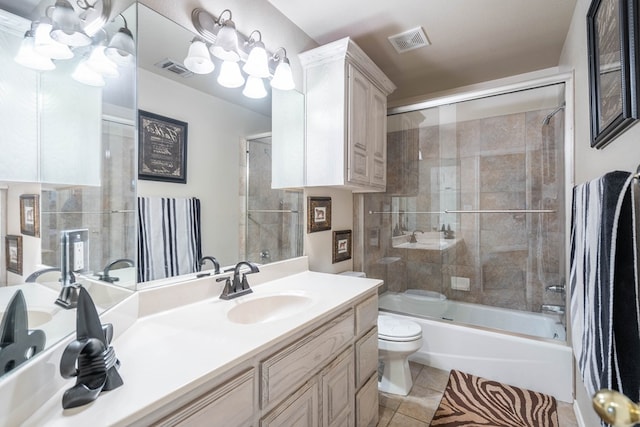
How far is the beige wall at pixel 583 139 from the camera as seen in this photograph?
1.17m

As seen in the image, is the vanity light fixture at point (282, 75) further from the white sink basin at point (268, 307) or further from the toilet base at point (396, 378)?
the toilet base at point (396, 378)

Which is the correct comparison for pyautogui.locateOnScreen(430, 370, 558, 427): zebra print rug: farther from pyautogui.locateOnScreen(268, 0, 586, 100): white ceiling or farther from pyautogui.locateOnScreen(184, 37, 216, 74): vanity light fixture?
pyautogui.locateOnScreen(268, 0, 586, 100): white ceiling

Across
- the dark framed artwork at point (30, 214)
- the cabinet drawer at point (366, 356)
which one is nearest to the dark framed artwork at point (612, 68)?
the cabinet drawer at point (366, 356)

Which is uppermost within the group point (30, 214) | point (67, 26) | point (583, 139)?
point (67, 26)

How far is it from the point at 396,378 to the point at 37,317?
1.98 m

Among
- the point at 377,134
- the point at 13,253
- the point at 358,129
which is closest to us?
the point at 13,253

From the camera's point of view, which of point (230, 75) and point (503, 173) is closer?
point (230, 75)

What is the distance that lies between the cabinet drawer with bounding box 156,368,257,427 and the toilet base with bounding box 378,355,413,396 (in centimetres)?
137

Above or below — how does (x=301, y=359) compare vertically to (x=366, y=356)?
above

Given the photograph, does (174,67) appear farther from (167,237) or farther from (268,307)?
(268,307)

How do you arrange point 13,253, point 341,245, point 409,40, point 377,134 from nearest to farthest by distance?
point 13,253, point 409,40, point 377,134, point 341,245

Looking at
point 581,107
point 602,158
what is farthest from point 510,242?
point 602,158

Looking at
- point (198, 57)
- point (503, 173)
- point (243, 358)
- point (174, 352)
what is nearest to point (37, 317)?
point (174, 352)

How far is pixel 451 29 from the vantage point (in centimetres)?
204
